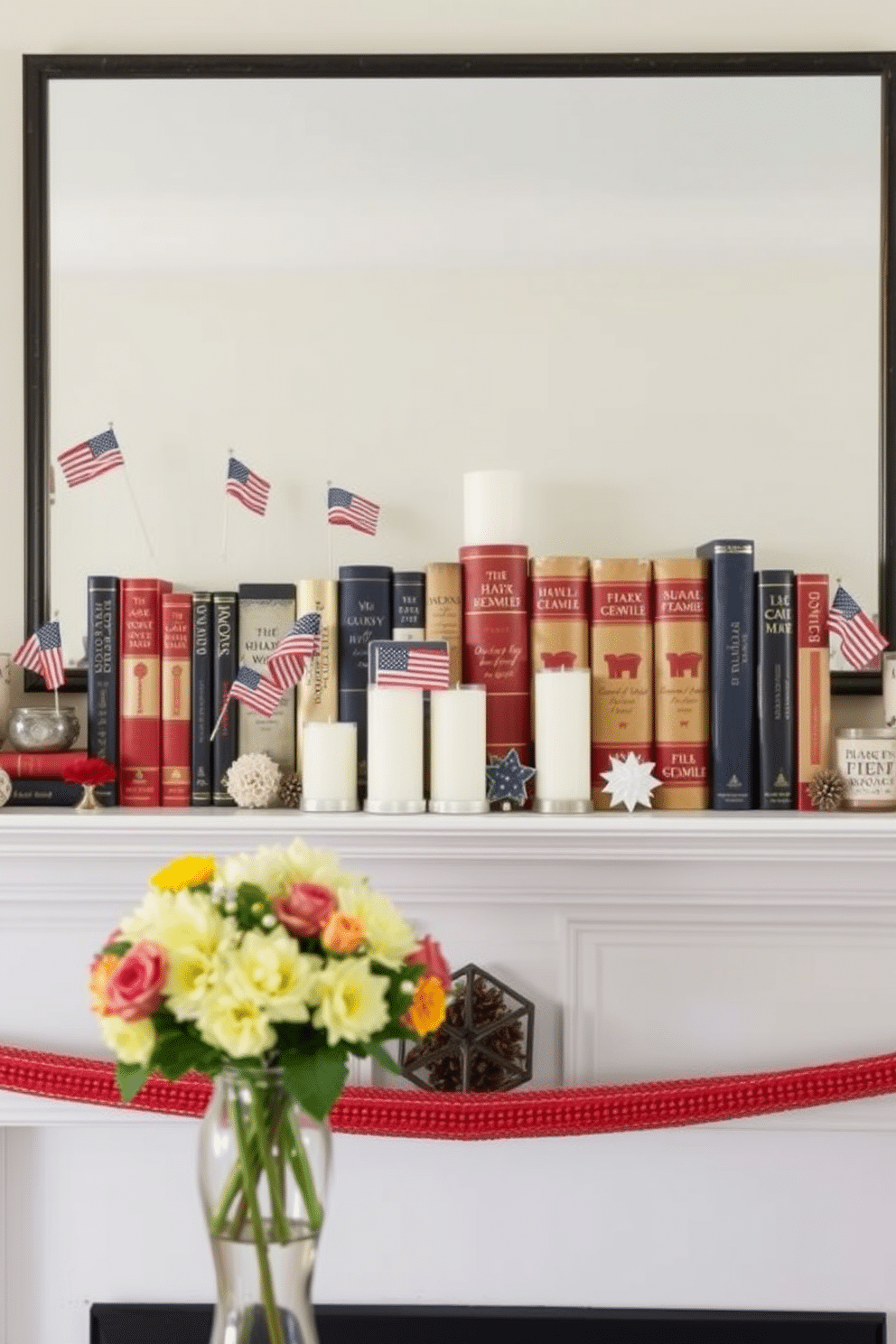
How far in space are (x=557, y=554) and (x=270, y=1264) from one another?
3.62 feet

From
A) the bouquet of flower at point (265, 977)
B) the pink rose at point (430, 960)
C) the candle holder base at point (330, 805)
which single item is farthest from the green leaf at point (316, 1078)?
the candle holder base at point (330, 805)

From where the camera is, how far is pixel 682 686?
6.14 ft

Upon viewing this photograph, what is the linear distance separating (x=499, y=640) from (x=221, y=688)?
0.39 meters

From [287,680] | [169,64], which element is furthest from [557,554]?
[169,64]

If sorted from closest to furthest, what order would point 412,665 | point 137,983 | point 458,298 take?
point 137,983 < point 412,665 < point 458,298

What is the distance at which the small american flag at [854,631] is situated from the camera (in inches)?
74.2

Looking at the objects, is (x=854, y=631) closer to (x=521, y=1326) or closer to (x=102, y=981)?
(x=521, y=1326)

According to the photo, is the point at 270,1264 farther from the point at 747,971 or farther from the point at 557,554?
the point at 557,554

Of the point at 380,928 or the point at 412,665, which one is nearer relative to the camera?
the point at 380,928

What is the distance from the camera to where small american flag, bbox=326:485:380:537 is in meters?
1.94

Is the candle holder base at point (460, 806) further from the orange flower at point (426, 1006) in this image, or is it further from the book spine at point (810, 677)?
the orange flower at point (426, 1006)

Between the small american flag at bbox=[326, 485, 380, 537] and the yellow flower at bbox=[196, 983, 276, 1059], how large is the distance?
95 centimetres

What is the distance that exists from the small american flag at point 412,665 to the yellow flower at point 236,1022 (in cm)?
71

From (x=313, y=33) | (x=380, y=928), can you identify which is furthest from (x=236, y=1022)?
(x=313, y=33)
